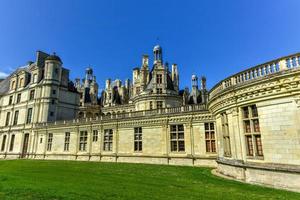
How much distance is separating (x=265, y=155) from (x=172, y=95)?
26.4m

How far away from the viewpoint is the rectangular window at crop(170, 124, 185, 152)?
2095 cm

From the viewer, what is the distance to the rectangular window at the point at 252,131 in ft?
35.9

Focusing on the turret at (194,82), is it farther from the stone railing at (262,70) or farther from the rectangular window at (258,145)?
the rectangular window at (258,145)

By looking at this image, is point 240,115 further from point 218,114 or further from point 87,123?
point 87,123

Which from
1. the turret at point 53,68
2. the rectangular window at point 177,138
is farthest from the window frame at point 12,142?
the rectangular window at point 177,138

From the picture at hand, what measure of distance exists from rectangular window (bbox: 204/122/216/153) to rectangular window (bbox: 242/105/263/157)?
787 cm

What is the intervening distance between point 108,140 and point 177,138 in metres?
9.51

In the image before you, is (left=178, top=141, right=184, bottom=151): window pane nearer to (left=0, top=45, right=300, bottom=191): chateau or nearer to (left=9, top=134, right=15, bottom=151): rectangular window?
(left=0, top=45, right=300, bottom=191): chateau

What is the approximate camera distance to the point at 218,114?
48.7ft

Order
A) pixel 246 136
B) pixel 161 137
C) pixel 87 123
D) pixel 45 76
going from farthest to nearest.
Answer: pixel 45 76
pixel 87 123
pixel 161 137
pixel 246 136

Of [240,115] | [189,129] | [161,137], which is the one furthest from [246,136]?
[161,137]

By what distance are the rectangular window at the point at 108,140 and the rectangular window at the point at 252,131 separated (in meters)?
17.9

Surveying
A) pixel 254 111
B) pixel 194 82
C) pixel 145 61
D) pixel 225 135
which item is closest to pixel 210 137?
pixel 225 135

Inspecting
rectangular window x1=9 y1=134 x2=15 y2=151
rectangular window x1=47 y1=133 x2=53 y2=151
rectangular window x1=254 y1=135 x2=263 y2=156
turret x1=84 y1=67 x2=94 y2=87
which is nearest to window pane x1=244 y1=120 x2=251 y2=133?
rectangular window x1=254 y1=135 x2=263 y2=156
